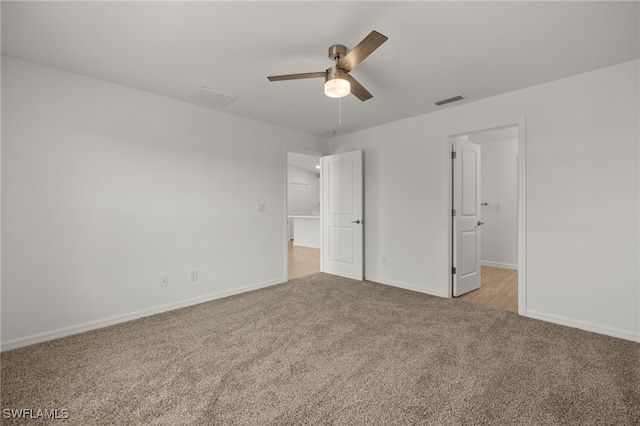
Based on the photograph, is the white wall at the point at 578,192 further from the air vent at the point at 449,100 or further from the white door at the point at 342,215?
the white door at the point at 342,215

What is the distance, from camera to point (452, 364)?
2.09m

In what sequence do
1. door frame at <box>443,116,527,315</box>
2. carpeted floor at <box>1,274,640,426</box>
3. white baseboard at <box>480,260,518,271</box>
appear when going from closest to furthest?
1. carpeted floor at <box>1,274,640,426</box>
2. door frame at <box>443,116,527,315</box>
3. white baseboard at <box>480,260,518,271</box>

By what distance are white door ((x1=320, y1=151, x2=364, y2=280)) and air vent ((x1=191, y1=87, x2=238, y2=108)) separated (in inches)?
78.9

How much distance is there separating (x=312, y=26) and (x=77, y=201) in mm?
2551

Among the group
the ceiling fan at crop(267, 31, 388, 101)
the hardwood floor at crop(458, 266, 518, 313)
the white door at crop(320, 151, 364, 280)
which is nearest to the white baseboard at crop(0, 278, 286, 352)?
the white door at crop(320, 151, 364, 280)

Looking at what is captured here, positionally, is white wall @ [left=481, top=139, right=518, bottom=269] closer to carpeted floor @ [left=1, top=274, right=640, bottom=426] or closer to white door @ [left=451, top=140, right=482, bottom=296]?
white door @ [left=451, top=140, right=482, bottom=296]

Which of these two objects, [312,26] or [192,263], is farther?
[192,263]

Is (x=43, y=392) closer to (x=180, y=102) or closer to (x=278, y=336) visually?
(x=278, y=336)

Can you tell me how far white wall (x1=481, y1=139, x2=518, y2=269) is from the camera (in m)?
5.32

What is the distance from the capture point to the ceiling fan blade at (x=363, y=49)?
5.37 feet

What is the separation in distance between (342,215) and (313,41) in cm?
295

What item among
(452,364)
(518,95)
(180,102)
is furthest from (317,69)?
(452,364)

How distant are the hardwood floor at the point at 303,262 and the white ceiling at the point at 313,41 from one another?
9.95 feet

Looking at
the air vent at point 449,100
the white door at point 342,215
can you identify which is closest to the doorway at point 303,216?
the white door at point 342,215
